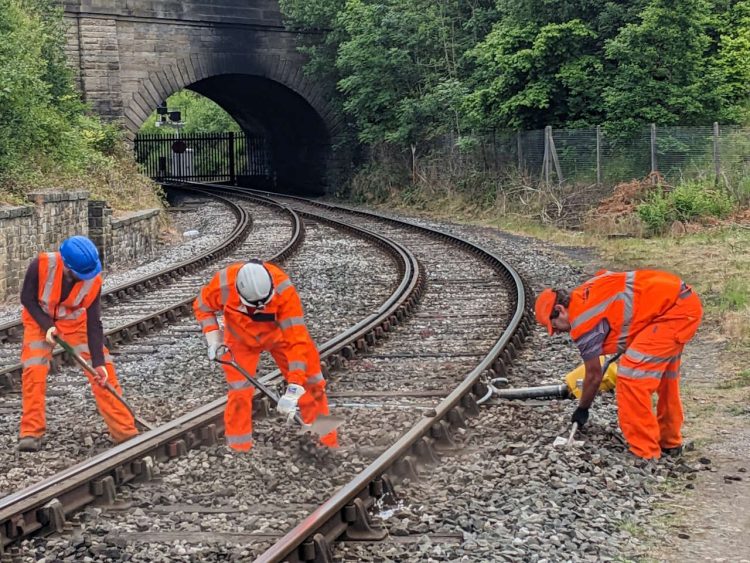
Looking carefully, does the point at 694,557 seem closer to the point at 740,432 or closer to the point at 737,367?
the point at 740,432

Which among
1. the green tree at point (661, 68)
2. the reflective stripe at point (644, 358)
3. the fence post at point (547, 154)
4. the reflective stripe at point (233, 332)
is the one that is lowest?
the reflective stripe at point (644, 358)

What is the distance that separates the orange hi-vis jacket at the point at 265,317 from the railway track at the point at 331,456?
2.16 ft

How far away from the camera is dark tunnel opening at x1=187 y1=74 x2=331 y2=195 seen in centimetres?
3903

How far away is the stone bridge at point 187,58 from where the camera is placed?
32.8 m

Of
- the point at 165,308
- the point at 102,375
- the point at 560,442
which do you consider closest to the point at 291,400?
the point at 102,375

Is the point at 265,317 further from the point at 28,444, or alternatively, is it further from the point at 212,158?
the point at 212,158

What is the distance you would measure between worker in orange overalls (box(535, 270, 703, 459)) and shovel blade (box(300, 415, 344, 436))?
142 centimetres

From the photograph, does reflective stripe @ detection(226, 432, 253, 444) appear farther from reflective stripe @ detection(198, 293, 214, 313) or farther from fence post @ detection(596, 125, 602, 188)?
fence post @ detection(596, 125, 602, 188)

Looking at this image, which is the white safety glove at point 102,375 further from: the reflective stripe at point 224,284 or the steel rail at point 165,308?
the steel rail at point 165,308

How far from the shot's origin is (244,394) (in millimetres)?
6699

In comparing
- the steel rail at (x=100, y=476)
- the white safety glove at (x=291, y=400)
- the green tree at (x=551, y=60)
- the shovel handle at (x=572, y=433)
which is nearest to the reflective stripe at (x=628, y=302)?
the shovel handle at (x=572, y=433)

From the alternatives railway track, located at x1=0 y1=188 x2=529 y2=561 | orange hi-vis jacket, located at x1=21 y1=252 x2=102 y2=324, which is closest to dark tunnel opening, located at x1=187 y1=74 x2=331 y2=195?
railway track, located at x1=0 y1=188 x2=529 y2=561

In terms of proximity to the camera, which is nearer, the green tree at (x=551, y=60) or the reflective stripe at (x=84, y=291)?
the reflective stripe at (x=84, y=291)

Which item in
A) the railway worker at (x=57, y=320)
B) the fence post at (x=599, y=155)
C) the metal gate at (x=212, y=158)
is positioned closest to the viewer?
the railway worker at (x=57, y=320)
